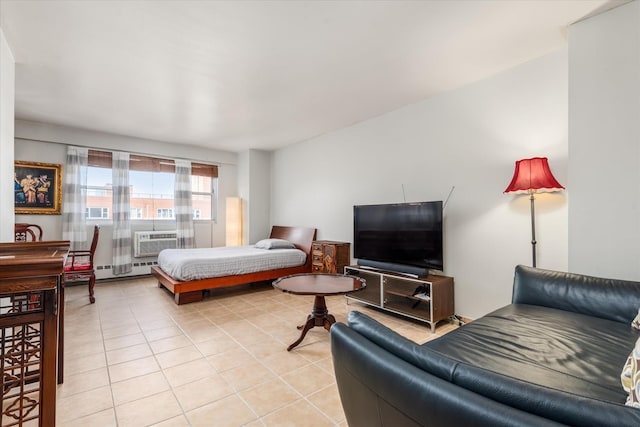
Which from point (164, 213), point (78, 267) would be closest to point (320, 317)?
point (78, 267)

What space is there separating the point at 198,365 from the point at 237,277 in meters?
2.02

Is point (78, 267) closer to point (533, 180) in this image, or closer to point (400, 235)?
point (400, 235)

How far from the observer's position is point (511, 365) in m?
1.33

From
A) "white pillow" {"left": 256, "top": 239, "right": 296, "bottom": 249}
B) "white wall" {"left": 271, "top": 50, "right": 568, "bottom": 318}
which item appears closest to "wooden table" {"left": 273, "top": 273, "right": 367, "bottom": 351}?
"white wall" {"left": 271, "top": 50, "right": 568, "bottom": 318}

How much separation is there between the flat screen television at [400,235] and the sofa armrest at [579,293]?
0.93m

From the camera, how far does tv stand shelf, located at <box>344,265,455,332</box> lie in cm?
298

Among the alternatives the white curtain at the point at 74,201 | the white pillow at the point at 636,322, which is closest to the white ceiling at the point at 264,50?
the white curtain at the point at 74,201

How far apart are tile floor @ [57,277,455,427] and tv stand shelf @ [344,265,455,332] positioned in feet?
0.48

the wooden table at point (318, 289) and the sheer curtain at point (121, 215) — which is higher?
the sheer curtain at point (121, 215)

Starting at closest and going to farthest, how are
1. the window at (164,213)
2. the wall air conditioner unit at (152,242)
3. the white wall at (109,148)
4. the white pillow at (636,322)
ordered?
the white pillow at (636,322) → the white wall at (109,148) → the wall air conditioner unit at (152,242) → the window at (164,213)

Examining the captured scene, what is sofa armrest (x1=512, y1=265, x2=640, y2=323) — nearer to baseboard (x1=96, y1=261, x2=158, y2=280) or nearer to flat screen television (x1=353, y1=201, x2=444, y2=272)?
flat screen television (x1=353, y1=201, x2=444, y2=272)

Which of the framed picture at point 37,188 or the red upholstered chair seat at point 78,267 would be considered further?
the framed picture at point 37,188

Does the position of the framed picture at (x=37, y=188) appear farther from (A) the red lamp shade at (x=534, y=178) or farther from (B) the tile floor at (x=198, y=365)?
(A) the red lamp shade at (x=534, y=178)

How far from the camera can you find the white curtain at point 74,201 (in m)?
4.72
